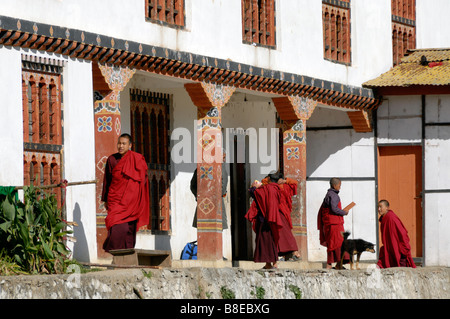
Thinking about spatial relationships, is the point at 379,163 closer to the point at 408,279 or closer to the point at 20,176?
the point at 408,279

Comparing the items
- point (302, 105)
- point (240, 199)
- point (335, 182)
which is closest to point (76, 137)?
point (335, 182)

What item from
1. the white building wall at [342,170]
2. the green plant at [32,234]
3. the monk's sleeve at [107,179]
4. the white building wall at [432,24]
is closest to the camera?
the green plant at [32,234]

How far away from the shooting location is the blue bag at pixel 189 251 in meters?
19.8

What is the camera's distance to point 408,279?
16.7m

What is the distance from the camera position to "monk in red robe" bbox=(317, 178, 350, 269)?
18766 millimetres

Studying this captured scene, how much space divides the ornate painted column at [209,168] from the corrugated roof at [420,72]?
4332 mm

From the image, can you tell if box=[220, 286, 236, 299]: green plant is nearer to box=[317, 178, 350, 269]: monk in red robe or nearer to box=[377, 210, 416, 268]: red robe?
box=[377, 210, 416, 268]: red robe

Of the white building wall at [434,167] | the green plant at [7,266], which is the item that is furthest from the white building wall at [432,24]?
the green plant at [7,266]

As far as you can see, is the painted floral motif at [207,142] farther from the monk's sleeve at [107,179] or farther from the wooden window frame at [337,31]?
the monk's sleeve at [107,179]

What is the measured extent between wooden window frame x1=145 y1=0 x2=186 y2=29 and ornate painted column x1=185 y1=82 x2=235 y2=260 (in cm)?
108

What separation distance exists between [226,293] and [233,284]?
0.20 meters

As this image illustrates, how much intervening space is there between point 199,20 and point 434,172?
236 inches

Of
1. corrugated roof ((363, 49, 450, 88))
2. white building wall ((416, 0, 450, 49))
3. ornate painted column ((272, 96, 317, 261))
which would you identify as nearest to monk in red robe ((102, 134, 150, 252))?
ornate painted column ((272, 96, 317, 261))
